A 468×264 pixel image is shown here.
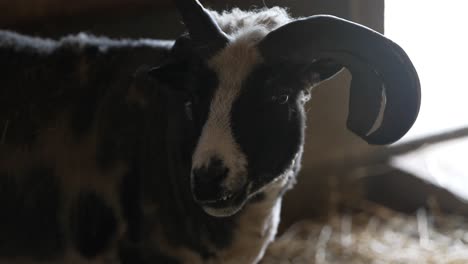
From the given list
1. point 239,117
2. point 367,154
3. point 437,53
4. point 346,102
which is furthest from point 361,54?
point 437,53

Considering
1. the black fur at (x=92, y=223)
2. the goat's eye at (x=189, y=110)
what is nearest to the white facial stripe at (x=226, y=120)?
the goat's eye at (x=189, y=110)

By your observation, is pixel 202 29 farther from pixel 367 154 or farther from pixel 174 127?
pixel 367 154

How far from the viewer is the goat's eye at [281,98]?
1987 millimetres

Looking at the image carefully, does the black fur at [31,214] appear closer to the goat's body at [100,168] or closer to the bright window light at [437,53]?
the goat's body at [100,168]

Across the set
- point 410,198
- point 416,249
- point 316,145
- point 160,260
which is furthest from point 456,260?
point 160,260

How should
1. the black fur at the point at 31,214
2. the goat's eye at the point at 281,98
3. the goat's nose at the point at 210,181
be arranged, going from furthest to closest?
1. the black fur at the point at 31,214
2. the goat's eye at the point at 281,98
3. the goat's nose at the point at 210,181

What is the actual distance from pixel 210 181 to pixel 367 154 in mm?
1846

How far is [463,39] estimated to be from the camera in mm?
3734

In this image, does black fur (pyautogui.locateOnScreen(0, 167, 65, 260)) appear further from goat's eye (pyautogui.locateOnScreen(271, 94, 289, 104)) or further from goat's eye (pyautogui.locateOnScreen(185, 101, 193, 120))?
goat's eye (pyautogui.locateOnScreen(271, 94, 289, 104))

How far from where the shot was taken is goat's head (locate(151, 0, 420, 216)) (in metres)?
1.91

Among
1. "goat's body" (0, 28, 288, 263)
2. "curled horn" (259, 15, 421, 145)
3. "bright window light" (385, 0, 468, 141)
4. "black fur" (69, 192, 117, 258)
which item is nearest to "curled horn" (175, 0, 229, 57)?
"curled horn" (259, 15, 421, 145)

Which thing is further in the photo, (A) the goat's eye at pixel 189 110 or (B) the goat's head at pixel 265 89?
(A) the goat's eye at pixel 189 110

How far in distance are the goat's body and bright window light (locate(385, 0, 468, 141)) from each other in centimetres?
134

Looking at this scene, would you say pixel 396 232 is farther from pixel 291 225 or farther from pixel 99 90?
pixel 99 90
